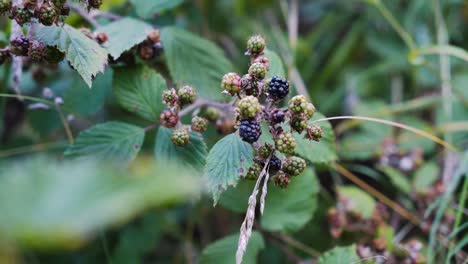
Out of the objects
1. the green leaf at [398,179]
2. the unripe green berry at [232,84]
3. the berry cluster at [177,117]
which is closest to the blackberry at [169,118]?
the berry cluster at [177,117]

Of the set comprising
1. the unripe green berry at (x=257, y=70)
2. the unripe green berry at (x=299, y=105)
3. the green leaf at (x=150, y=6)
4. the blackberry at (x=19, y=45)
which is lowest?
the unripe green berry at (x=299, y=105)

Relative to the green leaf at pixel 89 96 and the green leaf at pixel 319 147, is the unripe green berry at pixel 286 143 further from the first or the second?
the green leaf at pixel 89 96

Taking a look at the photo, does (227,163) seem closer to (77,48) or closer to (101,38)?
(77,48)

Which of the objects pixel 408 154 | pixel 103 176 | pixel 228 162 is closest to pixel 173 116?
pixel 228 162

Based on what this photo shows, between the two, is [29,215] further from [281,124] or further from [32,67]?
[32,67]

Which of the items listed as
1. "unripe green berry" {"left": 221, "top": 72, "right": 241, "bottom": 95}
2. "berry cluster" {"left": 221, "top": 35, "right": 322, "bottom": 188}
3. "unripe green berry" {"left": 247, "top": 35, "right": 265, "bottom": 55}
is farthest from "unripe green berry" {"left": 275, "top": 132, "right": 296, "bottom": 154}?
"unripe green berry" {"left": 247, "top": 35, "right": 265, "bottom": 55}

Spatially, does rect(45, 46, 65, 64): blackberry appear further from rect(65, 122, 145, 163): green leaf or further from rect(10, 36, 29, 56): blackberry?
rect(65, 122, 145, 163): green leaf
